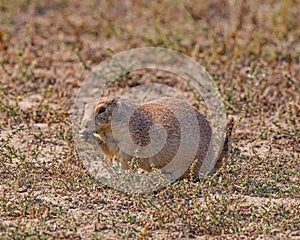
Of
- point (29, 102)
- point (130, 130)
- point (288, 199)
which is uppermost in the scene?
point (130, 130)

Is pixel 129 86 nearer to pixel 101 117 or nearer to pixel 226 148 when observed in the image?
pixel 226 148

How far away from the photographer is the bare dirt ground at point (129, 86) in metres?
5.16

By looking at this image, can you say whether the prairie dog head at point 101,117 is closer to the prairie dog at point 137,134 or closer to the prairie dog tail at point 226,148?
the prairie dog at point 137,134

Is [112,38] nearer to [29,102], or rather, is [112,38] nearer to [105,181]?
[29,102]

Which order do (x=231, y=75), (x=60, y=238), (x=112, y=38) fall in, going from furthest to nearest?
1. (x=112, y=38)
2. (x=231, y=75)
3. (x=60, y=238)

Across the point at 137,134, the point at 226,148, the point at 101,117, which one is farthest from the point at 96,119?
the point at 226,148

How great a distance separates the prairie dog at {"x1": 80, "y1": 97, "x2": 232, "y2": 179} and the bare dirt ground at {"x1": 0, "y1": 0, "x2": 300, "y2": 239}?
0.86ft

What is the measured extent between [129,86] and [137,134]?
98.0 inches

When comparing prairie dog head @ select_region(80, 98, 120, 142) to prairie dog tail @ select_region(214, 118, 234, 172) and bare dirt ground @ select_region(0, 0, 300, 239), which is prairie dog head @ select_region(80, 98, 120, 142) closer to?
bare dirt ground @ select_region(0, 0, 300, 239)

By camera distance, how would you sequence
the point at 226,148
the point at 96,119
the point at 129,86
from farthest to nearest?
the point at 129,86, the point at 226,148, the point at 96,119

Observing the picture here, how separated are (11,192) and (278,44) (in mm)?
4306

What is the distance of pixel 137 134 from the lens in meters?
5.77

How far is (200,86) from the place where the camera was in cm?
795

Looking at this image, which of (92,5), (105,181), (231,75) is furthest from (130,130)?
Answer: (92,5)
